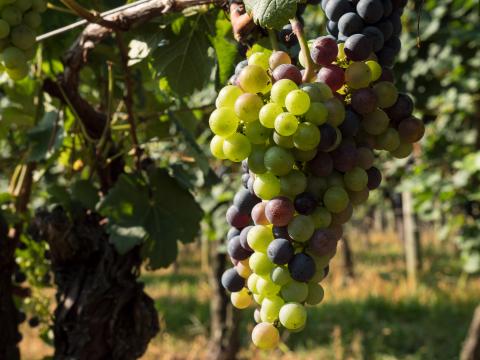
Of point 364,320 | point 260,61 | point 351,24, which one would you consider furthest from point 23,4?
point 364,320

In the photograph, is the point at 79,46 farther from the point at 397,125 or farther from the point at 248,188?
the point at 397,125

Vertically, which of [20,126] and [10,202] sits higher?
[20,126]

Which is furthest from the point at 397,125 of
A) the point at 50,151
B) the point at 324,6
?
the point at 50,151

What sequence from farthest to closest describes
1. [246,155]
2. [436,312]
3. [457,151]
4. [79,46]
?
[436,312]
[457,151]
[79,46]
[246,155]

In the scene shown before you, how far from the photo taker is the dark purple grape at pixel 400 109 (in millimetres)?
850

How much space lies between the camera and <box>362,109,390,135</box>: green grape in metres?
0.81

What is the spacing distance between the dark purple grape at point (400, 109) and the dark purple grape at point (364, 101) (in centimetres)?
7

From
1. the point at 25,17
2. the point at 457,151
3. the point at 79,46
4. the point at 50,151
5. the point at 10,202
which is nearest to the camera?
the point at 25,17

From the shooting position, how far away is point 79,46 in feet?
4.40

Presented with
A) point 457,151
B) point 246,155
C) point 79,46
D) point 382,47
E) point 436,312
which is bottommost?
point 436,312

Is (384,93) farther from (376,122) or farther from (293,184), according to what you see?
(293,184)

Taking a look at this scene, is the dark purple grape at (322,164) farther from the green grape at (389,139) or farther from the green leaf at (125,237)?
the green leaf at (125,237)

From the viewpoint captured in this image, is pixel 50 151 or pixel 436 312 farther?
pixel 436 312

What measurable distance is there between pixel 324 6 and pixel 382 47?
130 mm
